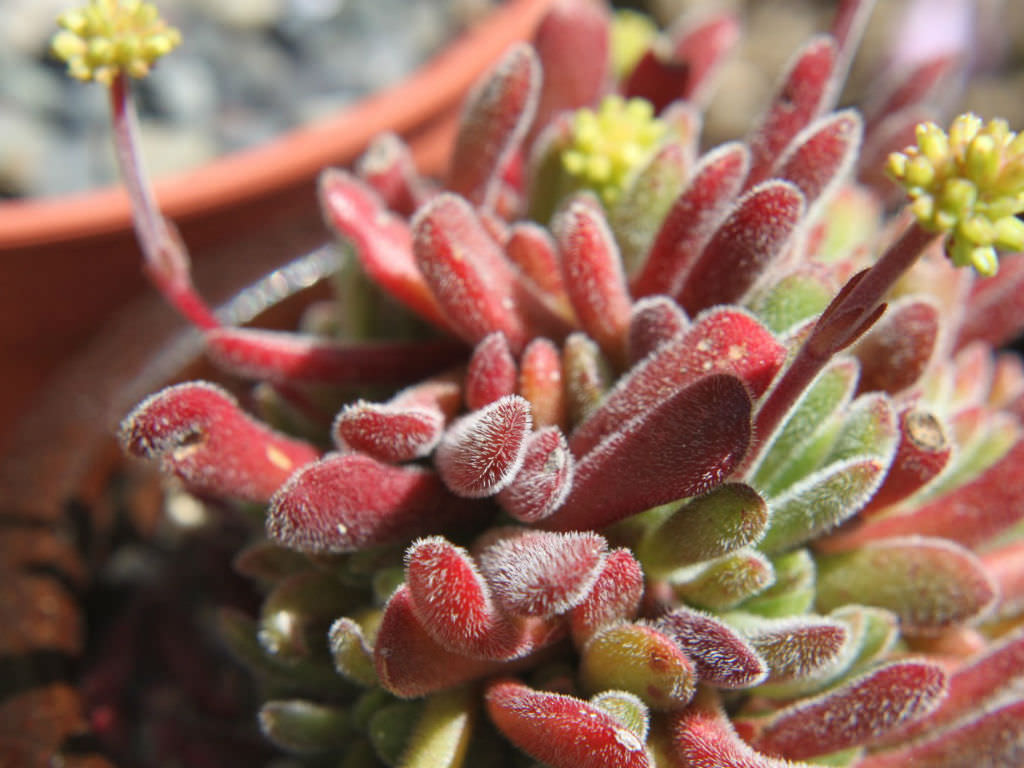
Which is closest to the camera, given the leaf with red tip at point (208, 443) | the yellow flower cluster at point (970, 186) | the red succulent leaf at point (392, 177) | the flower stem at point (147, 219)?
the yellow flower cluster at point (970, 186)

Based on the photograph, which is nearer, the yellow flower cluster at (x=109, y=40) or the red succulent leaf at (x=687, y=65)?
the yellow flower cluster at (x=109, y=40)

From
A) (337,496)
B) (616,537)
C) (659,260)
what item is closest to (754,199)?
(659,260)

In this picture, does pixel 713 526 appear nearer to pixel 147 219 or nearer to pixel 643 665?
pixel 643 665

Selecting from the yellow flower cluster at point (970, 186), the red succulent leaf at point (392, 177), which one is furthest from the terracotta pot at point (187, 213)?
the yellow flower cluster at point (970, 186)

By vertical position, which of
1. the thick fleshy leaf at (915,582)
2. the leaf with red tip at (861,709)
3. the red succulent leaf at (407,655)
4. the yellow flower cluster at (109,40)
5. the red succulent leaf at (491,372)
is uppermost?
the yellow flower cluster at (109,40)

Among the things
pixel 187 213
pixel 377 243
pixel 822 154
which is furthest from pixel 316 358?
pixel 187 213

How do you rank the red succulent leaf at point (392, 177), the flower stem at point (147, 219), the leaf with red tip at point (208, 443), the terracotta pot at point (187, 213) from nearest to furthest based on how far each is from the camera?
the leaf with red tip at point (208, 443)
the flower stem at point (147, 219)
the red succulent leaf at point (392, 177)
the terracotta pot at point (187, 213)

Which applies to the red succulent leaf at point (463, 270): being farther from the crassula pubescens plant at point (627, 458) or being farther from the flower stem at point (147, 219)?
the flower stem at point (147, 219)

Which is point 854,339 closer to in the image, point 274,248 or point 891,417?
point 891,417
